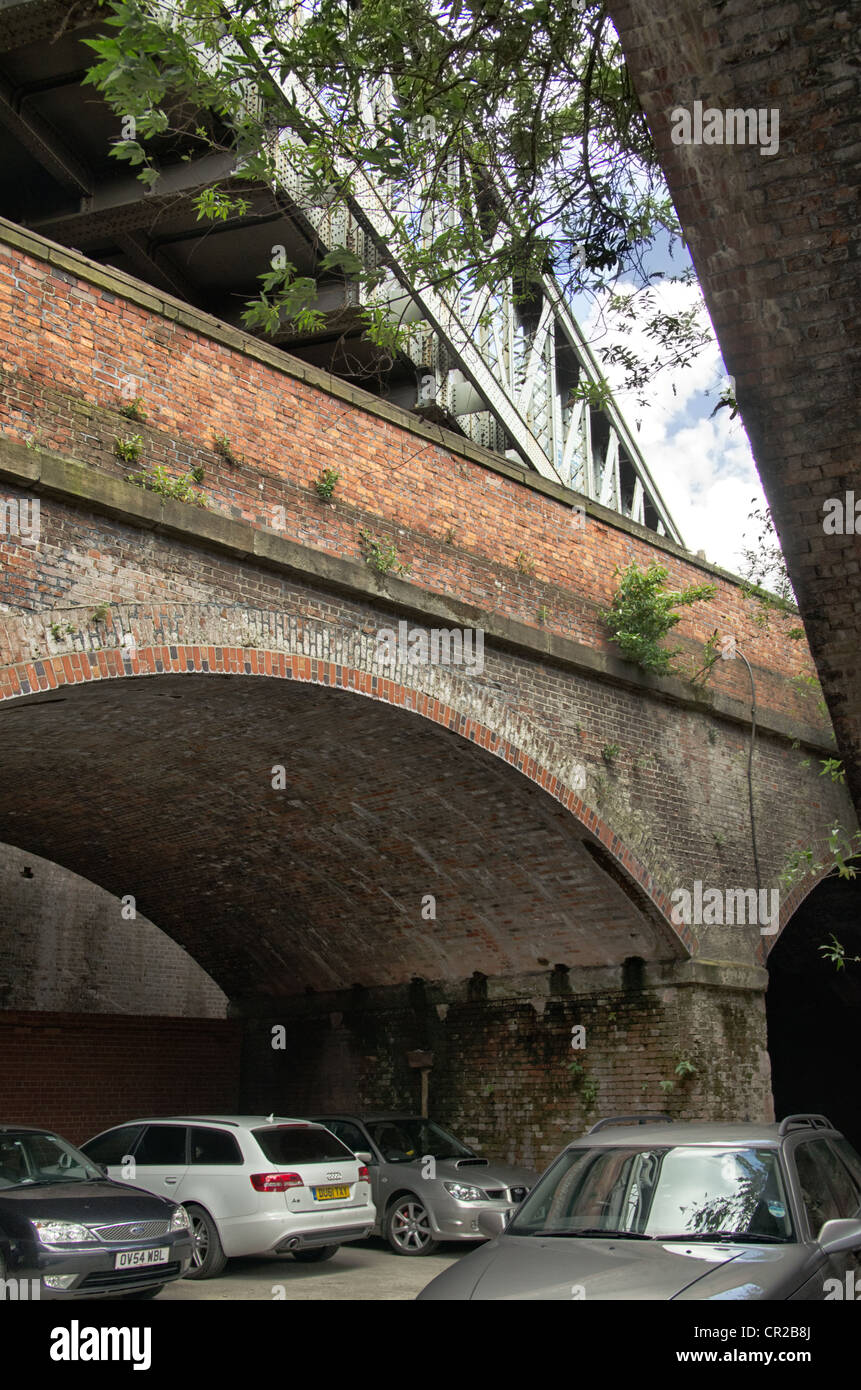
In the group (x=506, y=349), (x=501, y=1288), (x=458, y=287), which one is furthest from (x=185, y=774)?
(x=506, y=349)

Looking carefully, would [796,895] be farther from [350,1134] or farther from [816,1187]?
[816,1187]

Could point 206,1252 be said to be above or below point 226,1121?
below

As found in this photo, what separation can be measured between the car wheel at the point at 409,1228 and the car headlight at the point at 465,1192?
0.30 m

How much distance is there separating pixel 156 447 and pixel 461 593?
3.39 m

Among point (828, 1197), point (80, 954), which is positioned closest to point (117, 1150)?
point (80, 954)

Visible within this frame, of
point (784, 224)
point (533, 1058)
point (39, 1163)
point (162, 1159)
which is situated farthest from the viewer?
point (533, 1058)

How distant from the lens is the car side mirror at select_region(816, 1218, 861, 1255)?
4.76m

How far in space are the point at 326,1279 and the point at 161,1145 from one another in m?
1.78

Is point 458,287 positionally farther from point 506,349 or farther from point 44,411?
point 506,349

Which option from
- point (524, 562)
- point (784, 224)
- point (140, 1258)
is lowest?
point (140, 1258)

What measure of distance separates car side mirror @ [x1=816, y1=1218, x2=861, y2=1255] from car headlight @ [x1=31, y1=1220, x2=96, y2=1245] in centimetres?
453

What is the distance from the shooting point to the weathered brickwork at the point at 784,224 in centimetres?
456

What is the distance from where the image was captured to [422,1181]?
1110cm

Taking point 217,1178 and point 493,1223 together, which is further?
point 217,1178
